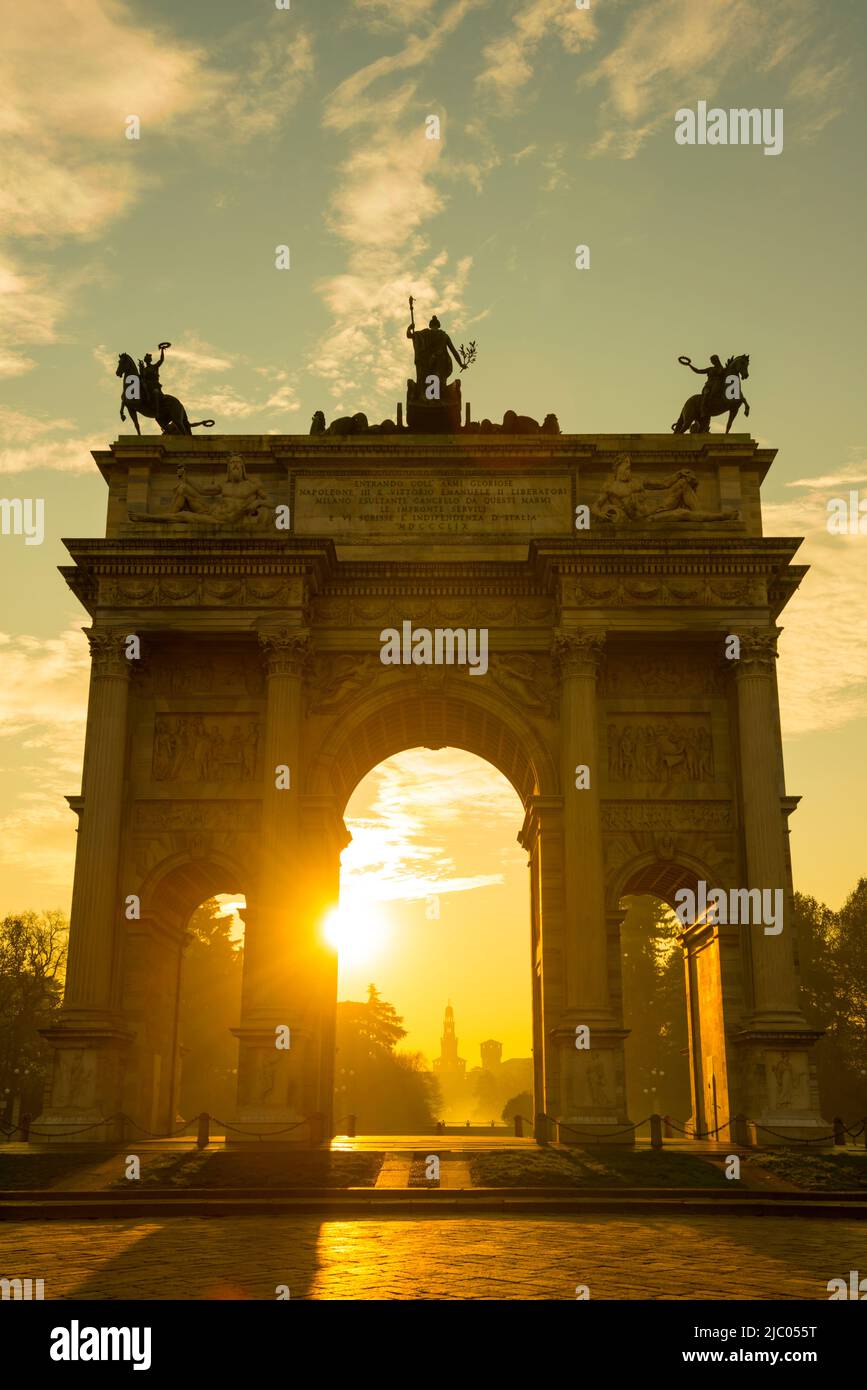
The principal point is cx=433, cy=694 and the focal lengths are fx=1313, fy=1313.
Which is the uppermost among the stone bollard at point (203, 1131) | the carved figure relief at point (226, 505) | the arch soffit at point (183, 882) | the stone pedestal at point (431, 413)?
the stone pedestal at point (431, 413)

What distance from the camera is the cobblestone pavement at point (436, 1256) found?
36.1ft

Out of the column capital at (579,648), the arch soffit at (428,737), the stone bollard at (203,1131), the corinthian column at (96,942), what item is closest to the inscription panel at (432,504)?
the column capital at (579,648)

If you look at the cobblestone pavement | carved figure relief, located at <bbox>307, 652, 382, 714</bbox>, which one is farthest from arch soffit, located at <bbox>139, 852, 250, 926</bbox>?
the cobblestone pavement

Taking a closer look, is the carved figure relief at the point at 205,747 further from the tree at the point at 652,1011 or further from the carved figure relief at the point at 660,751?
the tree at the point at 652,1011

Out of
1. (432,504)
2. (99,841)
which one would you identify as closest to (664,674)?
(432,504)

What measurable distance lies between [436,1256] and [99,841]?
20.5 meters

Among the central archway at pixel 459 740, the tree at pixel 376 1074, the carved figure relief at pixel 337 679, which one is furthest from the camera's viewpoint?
the tree at pixel 376 1074

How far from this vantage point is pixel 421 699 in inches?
1379

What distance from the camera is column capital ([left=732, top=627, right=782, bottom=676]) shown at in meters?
33.2

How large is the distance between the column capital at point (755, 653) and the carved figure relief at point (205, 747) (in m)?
12.6

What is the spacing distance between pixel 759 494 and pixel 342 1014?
7527 centimetres

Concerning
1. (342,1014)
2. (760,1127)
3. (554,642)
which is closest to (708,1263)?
(760,1127)

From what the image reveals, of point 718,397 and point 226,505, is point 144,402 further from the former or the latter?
point 718,397
